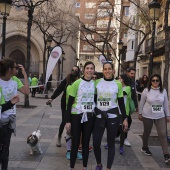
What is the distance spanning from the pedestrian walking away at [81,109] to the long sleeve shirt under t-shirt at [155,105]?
1843 mm

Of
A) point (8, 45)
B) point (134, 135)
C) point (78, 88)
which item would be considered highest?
point (8, 45)

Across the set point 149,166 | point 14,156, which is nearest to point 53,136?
point 14,156

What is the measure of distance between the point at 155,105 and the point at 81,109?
205 cm

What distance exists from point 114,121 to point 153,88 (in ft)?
5.82

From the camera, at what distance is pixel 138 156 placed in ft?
19.7

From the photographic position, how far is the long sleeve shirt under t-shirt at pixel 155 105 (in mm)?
5879

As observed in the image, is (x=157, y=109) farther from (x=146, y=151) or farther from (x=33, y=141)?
(x=33, y=141)

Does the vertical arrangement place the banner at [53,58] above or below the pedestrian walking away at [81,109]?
above

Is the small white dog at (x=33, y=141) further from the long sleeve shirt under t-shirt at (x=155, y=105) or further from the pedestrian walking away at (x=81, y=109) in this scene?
the long sleeve shirt under t-shirt at (x=155, y=105)

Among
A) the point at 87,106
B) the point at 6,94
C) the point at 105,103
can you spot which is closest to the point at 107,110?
the point at 105,103

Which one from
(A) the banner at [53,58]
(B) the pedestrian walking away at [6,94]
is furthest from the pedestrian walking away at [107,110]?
(A) the banner at [53,58]

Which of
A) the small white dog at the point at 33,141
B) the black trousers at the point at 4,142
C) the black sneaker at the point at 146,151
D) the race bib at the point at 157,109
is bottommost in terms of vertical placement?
the black sneaker at the point at 146,151

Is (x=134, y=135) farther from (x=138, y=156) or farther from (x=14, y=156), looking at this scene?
(x=14, y=156)

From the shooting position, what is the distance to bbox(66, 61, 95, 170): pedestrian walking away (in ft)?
14.8
